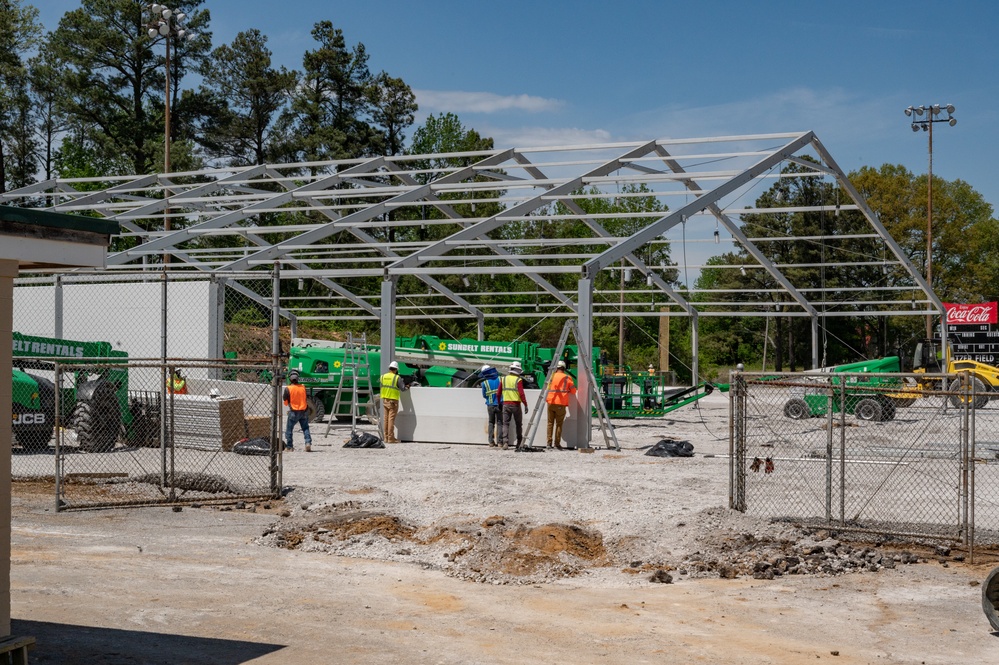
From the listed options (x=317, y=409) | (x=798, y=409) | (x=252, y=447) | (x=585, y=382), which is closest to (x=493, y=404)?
(x=585, y=382)

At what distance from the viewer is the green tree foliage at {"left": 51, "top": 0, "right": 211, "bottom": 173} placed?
165 ft

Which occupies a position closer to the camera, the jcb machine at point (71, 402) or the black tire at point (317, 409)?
the jcb machine at point (71, 402)

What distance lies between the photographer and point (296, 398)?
19328 mm

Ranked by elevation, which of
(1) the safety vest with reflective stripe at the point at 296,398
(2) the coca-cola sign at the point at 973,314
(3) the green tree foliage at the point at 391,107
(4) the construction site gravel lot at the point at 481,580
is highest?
(3) the green tree foliage at the point at 391,107

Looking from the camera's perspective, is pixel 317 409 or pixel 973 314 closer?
pixel 317 409

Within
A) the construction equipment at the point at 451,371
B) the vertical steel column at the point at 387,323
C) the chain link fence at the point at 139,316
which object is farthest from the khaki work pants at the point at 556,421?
the chain link fence at the point at 139,316

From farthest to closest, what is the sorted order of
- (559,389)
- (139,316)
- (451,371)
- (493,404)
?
(451,371)
(139,316)
(493,404)
(559,389)

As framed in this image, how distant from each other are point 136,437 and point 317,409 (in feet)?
24.7

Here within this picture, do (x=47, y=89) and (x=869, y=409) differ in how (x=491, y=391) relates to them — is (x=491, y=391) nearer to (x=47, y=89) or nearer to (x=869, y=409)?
(x=869, y=409)

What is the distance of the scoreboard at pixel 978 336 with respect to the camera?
1682 inches

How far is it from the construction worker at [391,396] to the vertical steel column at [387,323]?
0.33 meters

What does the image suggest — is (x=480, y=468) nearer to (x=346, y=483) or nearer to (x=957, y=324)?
(x=346, y=483)

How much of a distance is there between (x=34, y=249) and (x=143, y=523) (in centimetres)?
709

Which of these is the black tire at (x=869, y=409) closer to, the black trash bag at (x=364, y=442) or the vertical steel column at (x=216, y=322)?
the black trash bag at (x=364, y=442)
